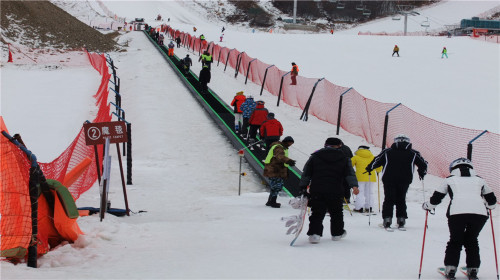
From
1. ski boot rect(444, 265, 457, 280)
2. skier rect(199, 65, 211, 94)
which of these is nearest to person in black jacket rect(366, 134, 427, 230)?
ski boot rect(444, 265, 457, 280)

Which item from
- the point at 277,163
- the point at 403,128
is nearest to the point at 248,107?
the point at 403,128

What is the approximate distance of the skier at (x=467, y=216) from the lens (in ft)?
21.8

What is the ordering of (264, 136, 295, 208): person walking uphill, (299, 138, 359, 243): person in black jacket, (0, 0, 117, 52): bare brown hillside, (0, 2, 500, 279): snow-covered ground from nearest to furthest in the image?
1. (0, 2, 500, 279): snow-covered ground
2. (299, 138, 359, 243): person in black jacket
3. (264, 136, 295, 208): person walking uphill
4. (0, 0, 117, 52): bare brown hillside

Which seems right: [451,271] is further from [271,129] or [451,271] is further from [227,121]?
[227,121]

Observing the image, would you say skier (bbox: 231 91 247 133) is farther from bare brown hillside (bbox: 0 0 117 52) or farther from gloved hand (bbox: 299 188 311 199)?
bare brown hillside (bbox: 0 0 117 52)

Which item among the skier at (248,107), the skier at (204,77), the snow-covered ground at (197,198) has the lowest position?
the snow-covered ground at (197,198)

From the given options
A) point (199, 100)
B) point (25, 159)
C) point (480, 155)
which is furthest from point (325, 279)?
point (199, 100)

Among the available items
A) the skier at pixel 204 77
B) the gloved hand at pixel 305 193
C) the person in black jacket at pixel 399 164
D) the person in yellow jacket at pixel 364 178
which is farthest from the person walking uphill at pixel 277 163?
the skier at pixel 204 77

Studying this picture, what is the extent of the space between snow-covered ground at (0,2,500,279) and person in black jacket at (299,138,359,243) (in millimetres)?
Result: 395

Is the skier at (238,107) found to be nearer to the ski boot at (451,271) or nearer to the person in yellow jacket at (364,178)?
the person in yellow jacket at (364,178)

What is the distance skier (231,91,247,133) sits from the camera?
18.1 meters

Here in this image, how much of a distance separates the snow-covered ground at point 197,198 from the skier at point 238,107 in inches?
24.6

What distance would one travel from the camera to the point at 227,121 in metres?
21.3

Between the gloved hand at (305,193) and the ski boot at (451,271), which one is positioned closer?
the ski boot at (451,271)
